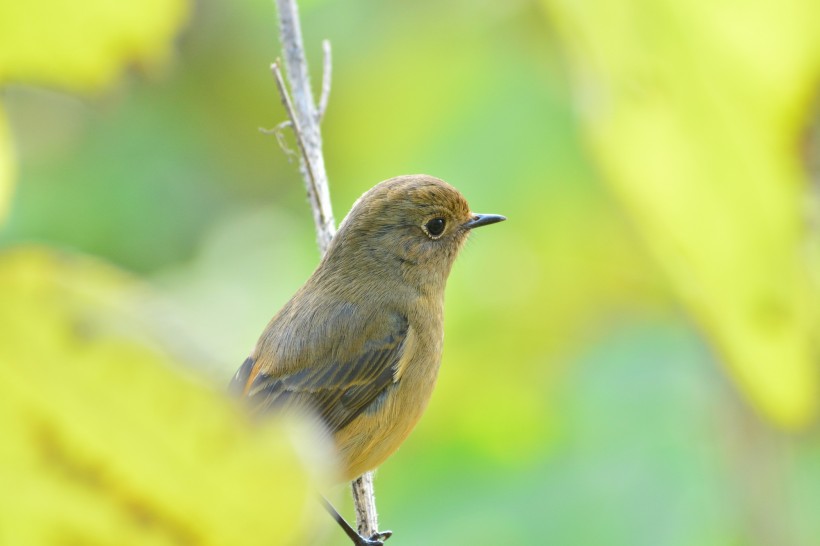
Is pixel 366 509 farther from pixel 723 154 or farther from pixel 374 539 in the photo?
pixel 723 154

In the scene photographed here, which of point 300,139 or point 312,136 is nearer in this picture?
point 300,139

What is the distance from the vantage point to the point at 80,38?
52 cm

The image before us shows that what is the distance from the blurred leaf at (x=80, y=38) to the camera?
19.2 inches

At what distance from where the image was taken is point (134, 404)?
321 millimetres

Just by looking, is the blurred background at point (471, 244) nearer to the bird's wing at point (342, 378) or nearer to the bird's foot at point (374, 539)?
the bird's foot at point (374, 539)

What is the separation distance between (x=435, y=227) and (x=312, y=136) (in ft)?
3.42

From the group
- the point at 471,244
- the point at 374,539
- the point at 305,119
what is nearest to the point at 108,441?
the point at 305,119

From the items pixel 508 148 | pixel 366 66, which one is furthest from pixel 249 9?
pixel 508 148

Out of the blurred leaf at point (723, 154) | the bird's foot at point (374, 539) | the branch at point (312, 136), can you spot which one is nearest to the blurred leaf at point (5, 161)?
the blurred leaf at point (723, 154)

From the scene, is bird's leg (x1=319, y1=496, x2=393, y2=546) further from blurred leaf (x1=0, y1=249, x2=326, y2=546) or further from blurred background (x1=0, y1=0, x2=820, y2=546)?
blurred leaf (x1=0, y1=249, x2=326, y2=546)

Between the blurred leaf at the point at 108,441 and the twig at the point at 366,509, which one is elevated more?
the twig at the point at 366,509

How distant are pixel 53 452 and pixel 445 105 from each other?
3.34 meters

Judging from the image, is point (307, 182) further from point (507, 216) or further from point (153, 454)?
point (153, 454)

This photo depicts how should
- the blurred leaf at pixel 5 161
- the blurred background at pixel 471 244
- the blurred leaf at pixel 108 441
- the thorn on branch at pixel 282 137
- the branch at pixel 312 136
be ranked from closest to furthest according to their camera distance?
the blurred leaf at pixel 108 441
the blurred leaf at pixel 5 161
the branch at pixel 312 136
the blurred background at pixel 471 244
the thorn on branch at pixel 282 137
